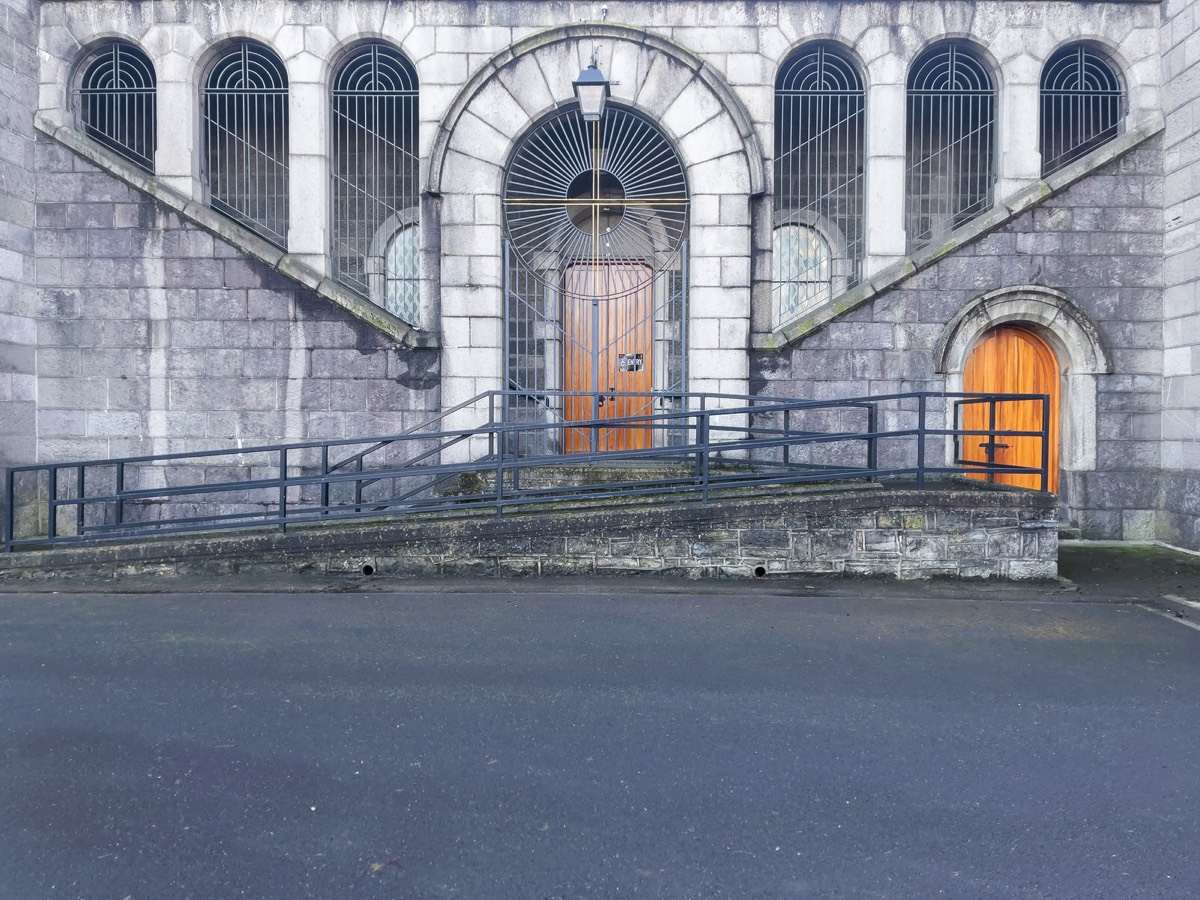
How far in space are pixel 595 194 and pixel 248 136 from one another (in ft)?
16.7

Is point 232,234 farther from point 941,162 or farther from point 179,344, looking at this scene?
point 941,162

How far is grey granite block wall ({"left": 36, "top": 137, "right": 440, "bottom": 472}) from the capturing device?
9953mm

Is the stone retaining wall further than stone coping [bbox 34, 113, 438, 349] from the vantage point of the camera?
No

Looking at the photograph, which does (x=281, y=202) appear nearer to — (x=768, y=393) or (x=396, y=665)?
(x=768, y=393)

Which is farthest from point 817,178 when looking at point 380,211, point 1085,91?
point 380,211

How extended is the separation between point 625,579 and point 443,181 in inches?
216

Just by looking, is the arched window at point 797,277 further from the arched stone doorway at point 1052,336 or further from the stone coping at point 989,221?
the arched stone doorway at point 1052,336

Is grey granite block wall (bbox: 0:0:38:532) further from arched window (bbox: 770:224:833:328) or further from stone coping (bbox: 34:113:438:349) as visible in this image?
arched window (bbox: 770:224:833:328)

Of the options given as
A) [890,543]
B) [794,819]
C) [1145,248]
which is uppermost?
[1145,248]

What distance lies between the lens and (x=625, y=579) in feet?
24.0

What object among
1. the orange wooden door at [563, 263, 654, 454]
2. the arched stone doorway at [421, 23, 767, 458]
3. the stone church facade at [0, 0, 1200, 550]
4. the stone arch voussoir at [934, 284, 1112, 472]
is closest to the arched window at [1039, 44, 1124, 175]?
the stone church facade at [0, 0, 1200, 550]

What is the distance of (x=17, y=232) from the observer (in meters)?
9.70

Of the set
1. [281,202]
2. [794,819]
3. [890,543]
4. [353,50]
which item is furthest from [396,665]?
[281,202]

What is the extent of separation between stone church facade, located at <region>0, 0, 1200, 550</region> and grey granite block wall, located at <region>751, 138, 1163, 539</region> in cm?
3
